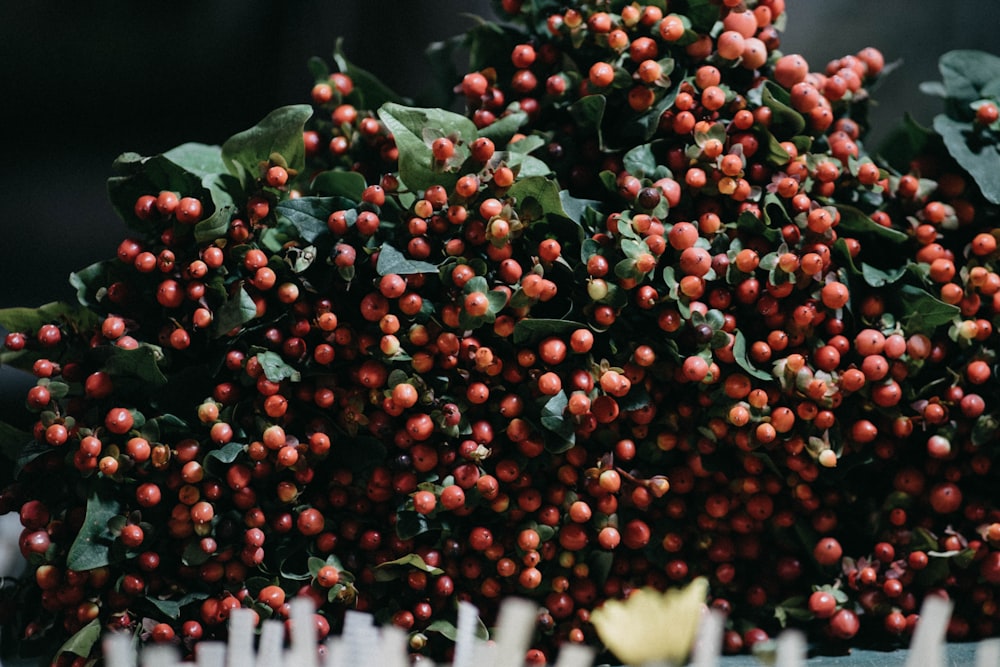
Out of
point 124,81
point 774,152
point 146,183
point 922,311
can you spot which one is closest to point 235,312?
point 146,183

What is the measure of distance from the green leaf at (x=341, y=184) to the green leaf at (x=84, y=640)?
1.42 feet

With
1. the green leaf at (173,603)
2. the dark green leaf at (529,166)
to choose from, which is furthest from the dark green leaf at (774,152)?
the green leaf at (173,603)

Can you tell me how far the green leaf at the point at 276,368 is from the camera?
786mm

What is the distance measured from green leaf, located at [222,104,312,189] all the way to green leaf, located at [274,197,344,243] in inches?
1.7

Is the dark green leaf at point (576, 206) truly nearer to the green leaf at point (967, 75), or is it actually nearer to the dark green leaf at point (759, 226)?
the dark green leaf at point (759, 226)

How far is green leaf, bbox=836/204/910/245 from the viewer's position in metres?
0.88

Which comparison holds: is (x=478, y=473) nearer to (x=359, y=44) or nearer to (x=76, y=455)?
(x=76, y=455)

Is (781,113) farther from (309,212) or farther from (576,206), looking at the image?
(309,212)

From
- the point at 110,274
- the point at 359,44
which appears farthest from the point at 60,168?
the point at 110,274

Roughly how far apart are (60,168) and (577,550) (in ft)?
3.26

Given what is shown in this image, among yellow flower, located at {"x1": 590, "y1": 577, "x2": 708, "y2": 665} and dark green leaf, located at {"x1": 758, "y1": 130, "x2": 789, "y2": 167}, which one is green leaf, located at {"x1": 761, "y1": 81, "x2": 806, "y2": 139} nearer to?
dark green leaf, located at {"x1": 758, "y1": 130, "x2": 789, "y2": 167}

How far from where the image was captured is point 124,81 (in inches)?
52.8

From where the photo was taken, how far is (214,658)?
0.63 m

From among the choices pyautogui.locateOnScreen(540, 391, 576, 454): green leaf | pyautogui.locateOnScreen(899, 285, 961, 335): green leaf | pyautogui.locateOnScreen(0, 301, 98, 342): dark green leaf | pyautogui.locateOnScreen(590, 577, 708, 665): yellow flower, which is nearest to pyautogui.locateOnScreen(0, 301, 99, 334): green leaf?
pyautogui.locateOnScreen(0, 301, 98, 342): dark green leaf
